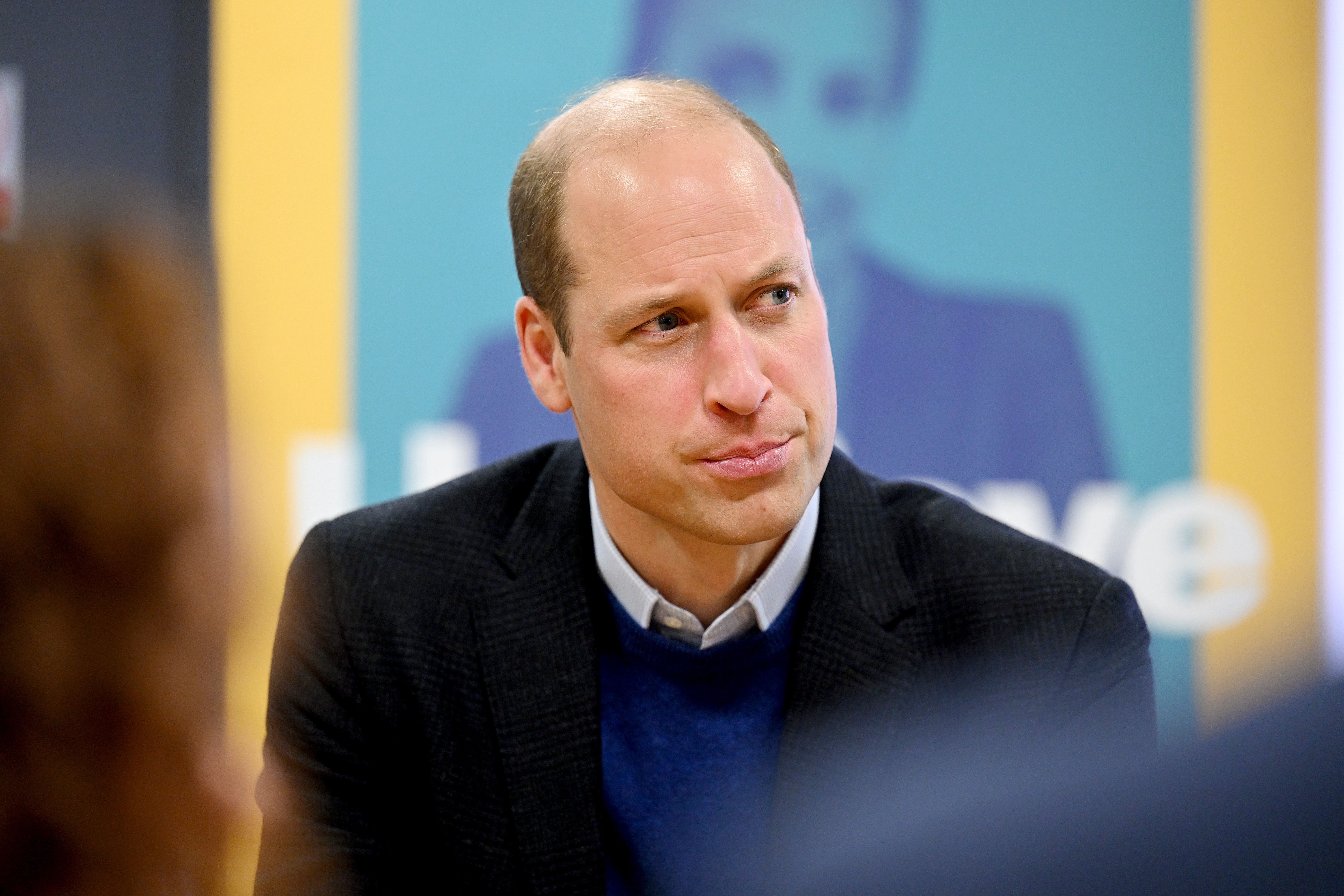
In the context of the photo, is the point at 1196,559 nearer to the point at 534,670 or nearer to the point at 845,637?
the point at 845,637

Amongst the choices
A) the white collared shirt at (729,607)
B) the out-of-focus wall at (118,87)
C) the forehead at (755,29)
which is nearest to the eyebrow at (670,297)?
the white collared shirt at (729,607)

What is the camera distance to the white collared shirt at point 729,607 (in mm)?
1809

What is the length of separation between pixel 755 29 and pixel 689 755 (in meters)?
2.20

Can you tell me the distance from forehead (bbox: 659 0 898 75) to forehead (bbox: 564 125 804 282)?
5.22 ft

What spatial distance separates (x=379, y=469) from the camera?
3.21 meters

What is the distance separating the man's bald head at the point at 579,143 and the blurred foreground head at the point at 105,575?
107 centimetres

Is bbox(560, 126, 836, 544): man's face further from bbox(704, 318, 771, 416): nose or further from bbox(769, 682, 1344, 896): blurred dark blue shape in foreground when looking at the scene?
bbox(769, 682, 1344, 896): blurred dark blue shape in foreground

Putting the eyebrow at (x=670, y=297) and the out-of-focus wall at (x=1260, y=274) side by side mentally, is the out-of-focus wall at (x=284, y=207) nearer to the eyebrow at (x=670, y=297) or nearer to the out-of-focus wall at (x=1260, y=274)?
the eyebrow at (x=670, y=297)

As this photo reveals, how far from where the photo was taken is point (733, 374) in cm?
167

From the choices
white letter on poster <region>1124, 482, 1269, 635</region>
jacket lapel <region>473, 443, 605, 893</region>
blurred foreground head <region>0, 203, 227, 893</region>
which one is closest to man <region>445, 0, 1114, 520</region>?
white letter on poster <region>1124, 482, 1269, 635</region>

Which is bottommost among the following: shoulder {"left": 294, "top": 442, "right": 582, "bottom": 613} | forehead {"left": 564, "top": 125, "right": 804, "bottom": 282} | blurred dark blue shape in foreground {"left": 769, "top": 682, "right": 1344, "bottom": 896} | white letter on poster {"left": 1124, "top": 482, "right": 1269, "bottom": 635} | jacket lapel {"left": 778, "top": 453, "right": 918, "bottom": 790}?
white letter on poster {"left": 1124, "top": 482, "right": 1269, "bottom": 635}

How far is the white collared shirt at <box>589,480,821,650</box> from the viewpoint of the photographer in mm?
1809

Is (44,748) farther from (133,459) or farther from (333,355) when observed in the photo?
(333,355)

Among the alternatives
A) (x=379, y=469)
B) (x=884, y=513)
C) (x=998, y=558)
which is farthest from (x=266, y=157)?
(x=998, y=558)
